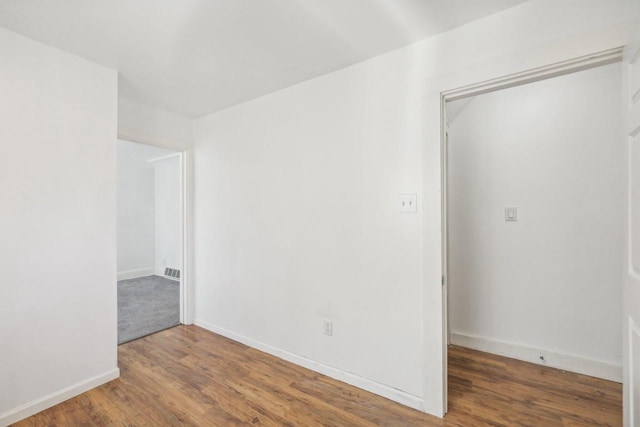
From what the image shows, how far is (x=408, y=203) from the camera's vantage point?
1.84 meters

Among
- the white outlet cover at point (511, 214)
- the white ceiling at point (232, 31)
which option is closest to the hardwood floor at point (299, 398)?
the white outlet cover at point (511, 214)

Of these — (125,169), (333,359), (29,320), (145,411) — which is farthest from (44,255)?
(125,169)

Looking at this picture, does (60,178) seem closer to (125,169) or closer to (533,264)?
(533,264)

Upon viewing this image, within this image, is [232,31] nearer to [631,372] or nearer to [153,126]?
[153,126]

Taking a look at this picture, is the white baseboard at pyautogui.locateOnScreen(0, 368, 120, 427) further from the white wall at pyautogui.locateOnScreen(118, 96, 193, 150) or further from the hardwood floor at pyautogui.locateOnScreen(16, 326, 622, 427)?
the white wall at pyautogui.locateOnScreen(118, 96, 193, 150)

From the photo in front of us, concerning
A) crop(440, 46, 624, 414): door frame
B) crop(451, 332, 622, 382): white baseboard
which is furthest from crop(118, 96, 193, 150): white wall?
crop(451, 332, 622, 382): white baseboard

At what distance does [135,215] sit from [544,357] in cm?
656

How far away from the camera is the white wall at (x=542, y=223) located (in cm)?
212

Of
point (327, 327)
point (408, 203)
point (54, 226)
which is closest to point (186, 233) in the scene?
point (54, 226)

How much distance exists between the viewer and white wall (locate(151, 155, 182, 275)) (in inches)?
216

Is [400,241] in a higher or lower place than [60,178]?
lower

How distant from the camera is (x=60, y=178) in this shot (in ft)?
6.25

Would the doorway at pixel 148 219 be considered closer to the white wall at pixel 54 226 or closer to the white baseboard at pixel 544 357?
the white wall at pixel 54 226

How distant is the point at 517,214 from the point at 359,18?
2.05 metres
